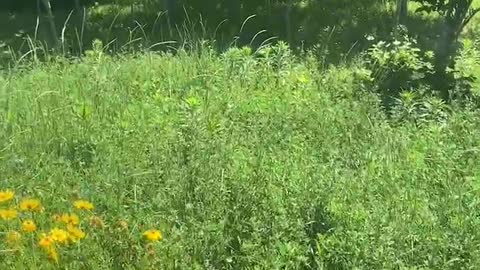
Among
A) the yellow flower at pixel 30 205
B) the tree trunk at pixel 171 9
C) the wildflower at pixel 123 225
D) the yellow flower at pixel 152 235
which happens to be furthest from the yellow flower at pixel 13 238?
the tree trunk at pixel 171 9

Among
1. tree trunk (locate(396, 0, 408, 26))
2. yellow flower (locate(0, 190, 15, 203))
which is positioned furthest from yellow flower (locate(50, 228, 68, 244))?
tree trunk (locate(396, 0, 408, 26))

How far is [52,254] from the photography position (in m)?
2.79

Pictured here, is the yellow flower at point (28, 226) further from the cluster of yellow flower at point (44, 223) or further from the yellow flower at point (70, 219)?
the yellow flower at point (70, 219)

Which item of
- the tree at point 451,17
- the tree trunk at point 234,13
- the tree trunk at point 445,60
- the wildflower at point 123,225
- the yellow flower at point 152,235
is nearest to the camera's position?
the yellow flower at point 152,235

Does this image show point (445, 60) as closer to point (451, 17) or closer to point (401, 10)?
point (451, 17)

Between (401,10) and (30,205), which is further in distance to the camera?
(401,10)

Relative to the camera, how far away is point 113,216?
3.19 m

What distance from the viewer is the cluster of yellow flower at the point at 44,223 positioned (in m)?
2.83

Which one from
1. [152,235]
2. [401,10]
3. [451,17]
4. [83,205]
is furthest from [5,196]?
[401,10]

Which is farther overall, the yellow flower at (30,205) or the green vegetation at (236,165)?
the yellow flower at (30,205)

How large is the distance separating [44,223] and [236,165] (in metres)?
0.98

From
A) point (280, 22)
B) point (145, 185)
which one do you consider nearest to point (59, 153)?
point (145, 185)

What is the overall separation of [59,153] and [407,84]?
9.06 ft

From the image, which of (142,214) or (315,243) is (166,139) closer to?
(142,214)
